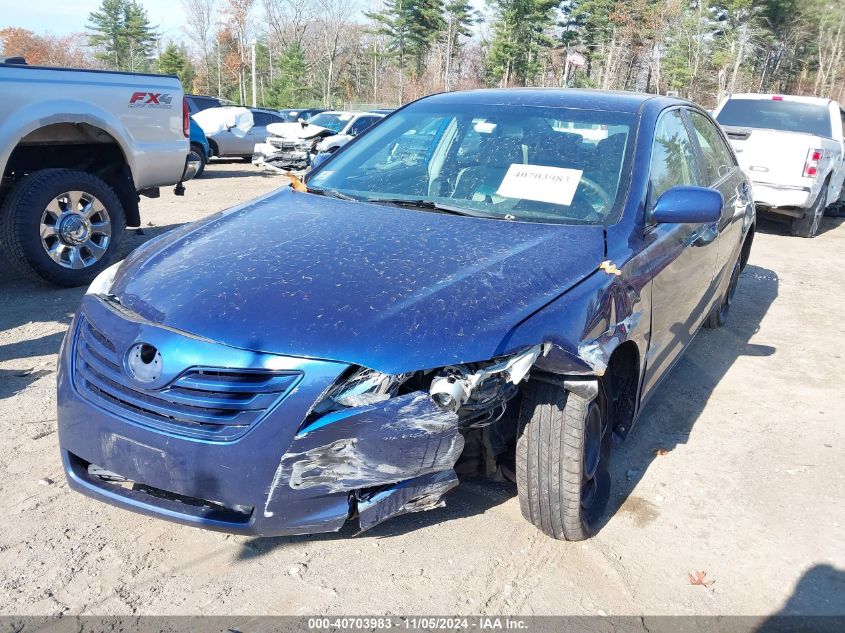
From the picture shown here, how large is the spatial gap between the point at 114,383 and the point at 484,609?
1.45m

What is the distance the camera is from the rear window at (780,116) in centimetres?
1021

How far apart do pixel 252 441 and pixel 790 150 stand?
29.8ft

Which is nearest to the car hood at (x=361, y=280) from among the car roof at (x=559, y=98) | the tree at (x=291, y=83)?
the car roof at (x=559, y=98)

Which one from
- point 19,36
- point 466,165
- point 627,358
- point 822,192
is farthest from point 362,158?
point 19,36

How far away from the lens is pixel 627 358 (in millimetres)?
3033

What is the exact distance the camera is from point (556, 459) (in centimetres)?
256

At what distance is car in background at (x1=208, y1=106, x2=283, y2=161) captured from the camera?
672 inches

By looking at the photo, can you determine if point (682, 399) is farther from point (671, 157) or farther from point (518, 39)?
point (518, 39)

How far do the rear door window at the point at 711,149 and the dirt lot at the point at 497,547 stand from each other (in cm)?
151

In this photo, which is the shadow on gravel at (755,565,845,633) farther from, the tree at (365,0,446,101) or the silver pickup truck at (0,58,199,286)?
the tree at (365,0,446,101)

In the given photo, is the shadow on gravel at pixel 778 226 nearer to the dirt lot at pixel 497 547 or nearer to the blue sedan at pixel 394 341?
the dirt lot at pixel 497 547

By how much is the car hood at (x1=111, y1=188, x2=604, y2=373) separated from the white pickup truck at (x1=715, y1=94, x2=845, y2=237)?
265 inches

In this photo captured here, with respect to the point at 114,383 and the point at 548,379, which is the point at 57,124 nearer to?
the point at 114,383

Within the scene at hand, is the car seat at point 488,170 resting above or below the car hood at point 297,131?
above
